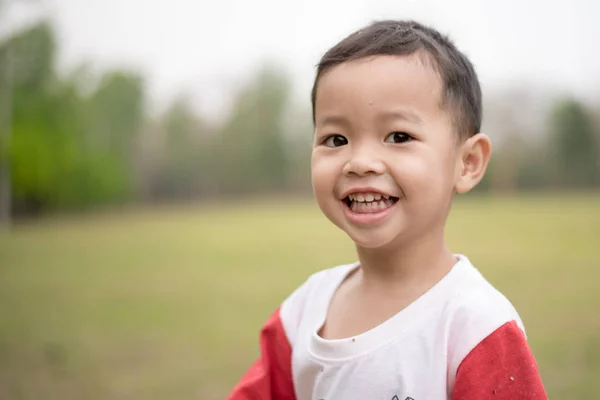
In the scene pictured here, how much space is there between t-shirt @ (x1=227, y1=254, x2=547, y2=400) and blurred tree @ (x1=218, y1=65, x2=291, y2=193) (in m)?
5.28

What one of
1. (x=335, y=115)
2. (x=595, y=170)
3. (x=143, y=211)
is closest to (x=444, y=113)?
(x=335, y=115)

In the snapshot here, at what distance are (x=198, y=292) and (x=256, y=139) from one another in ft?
10.4

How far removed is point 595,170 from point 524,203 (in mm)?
830

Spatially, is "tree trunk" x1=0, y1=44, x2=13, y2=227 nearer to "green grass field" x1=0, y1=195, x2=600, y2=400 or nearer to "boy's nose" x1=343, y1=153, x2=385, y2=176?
"green grass field" x1=0, y1=195, x2=600, y2=400

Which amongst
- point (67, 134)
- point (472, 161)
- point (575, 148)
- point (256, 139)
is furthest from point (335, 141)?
point (67, 134)

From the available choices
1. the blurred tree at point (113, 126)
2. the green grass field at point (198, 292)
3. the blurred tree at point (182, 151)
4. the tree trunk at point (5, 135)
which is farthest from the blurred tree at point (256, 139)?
the tree trunk at point (5, 135)

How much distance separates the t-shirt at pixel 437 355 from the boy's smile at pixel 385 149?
111 millimetres

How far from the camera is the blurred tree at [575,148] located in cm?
428

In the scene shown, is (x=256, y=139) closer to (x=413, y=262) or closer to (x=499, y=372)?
(x=413, y=262)

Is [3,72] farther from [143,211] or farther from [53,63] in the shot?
[143,211]

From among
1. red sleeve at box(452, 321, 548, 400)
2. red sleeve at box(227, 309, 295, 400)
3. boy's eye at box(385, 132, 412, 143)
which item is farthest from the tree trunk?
red sleeve at box(452, 321, 548, 400)

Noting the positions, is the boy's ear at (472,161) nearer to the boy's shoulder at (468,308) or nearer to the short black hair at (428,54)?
the short black hair at (428,54)

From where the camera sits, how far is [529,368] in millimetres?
821

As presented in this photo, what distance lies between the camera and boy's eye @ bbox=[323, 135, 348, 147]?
3.08 ft
